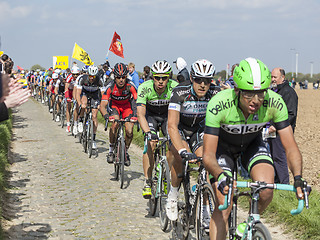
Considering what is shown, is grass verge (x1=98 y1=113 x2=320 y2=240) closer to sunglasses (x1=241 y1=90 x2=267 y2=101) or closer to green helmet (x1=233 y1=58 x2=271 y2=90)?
sunglasses (x1=241 y1=90 x2=267 y2=101)

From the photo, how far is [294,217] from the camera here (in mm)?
6773

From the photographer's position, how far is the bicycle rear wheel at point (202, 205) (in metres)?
4.77

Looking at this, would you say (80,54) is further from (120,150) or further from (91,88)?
(120,150)

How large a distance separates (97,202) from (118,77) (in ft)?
9.28

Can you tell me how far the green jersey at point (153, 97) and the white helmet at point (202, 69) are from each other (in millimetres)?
2098

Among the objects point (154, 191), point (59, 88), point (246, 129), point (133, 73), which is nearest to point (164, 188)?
point (154, 191)

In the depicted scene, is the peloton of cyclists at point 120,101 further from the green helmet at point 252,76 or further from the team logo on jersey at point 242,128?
the green helmet at point 252,76

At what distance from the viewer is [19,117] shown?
24156 mm

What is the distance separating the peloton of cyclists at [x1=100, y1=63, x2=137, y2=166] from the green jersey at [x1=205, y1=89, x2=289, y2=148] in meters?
5.04

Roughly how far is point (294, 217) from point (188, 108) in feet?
7.66

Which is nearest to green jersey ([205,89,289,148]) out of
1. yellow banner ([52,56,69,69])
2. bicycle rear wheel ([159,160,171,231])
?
bicycle rear wheel ([159,160,171,231])

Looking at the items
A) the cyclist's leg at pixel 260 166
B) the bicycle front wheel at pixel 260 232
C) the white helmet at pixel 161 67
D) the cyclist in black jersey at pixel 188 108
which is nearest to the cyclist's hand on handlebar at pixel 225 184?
the bicycle front wheel at pixel 260 232

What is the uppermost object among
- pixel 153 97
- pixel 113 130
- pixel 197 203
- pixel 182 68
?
pixel 182 68

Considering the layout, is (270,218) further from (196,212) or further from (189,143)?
(196,212)
